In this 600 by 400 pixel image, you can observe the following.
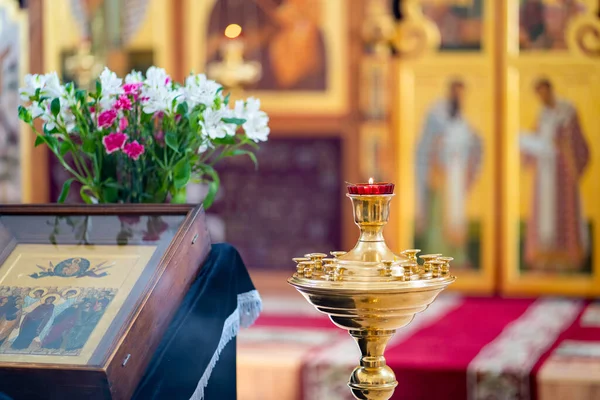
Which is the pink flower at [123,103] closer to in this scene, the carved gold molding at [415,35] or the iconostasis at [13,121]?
the carved gold molding at [415,35]

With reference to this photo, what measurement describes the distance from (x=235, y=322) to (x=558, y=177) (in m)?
3.96

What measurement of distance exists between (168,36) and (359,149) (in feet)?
4.59

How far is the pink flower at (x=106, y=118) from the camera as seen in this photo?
187cm

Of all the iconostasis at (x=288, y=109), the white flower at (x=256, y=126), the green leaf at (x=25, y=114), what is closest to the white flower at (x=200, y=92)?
the white flower at (x=256, y=126)

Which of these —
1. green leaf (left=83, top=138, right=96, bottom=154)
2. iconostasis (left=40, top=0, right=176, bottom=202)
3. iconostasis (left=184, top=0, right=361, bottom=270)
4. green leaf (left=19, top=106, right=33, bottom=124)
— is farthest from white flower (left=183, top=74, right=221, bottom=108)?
iconostasis (left=40, top=0, right=176, bottom=202)

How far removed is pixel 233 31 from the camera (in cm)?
560

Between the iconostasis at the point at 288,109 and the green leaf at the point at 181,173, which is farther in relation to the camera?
the iconostasis at the point at 288,109

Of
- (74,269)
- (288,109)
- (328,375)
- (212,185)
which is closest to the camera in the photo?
(74,269)

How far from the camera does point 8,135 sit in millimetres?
5973

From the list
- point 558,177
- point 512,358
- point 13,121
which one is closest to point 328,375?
point 512,358

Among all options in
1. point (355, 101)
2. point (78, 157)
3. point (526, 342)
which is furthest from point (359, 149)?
point (78, 157)

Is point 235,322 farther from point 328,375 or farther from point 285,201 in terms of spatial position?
point 285,201

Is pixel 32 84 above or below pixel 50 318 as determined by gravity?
above

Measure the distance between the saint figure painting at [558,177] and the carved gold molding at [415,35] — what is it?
27.0 inches
